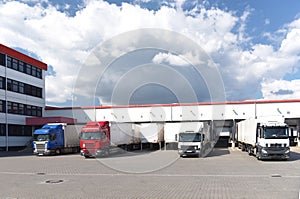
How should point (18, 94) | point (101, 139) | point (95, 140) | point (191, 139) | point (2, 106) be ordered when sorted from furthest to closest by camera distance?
point (18, 94) < point (2, 106) < point (101, 139) < point (95, 140) < point (191, 139)

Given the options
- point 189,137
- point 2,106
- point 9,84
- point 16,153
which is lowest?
point 16,153

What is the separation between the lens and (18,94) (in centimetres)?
4575

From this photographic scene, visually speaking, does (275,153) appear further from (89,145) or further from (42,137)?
(42,137)

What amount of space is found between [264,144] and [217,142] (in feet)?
82.1

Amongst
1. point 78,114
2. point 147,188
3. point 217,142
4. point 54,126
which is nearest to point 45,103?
point 78,114

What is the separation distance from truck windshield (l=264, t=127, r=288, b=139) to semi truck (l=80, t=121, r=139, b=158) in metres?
14.0

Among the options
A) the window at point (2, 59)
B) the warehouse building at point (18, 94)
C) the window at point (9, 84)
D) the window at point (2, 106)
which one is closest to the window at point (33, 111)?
the warehouse building at point (18, 94)

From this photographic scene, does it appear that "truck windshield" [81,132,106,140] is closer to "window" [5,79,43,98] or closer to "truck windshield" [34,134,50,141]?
"truck windshield" [34,134,50,141]

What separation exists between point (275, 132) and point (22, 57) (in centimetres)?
3656

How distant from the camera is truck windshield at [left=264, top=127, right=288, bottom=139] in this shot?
23703 millimetres

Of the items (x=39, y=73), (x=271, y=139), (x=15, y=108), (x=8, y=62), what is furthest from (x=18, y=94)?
(x=271, y=139)

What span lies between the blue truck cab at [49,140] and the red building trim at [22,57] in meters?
13.6

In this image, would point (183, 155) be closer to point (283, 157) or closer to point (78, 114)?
point (283, 157)

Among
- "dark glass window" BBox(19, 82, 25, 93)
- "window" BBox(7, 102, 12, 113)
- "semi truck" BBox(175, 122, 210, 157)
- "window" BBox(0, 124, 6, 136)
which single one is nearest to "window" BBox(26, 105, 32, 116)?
"dark glass window" BBox(19, 82, 25, 93)
